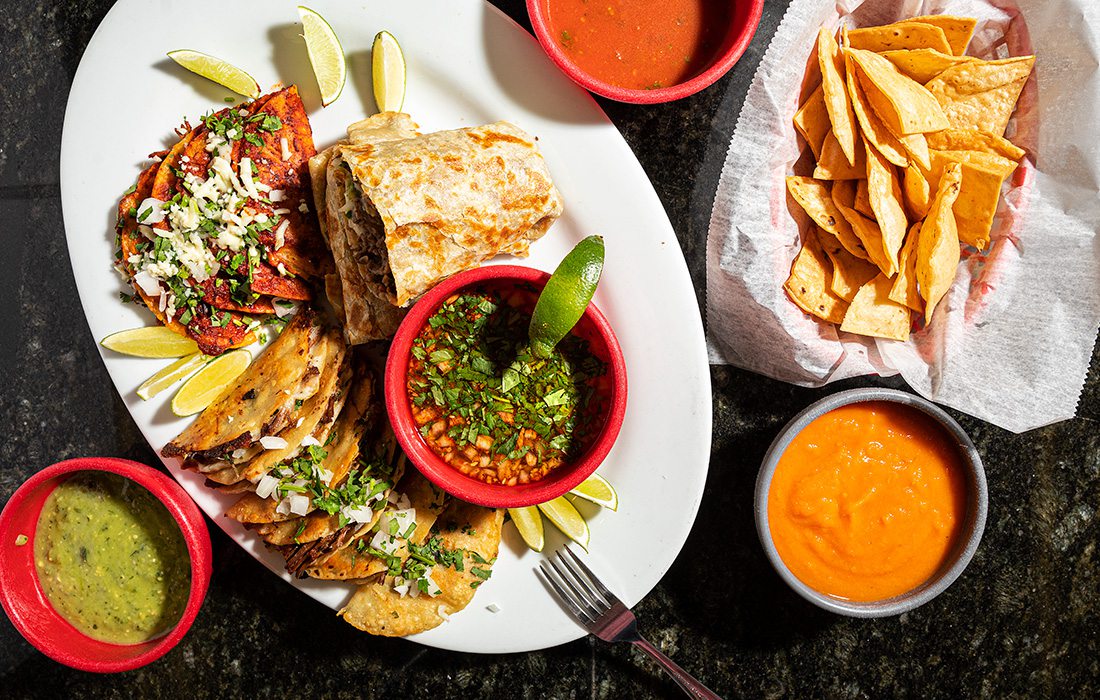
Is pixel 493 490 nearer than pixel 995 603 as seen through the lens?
Yes

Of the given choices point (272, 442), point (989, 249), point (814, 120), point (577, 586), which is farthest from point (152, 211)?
point (989, 249)

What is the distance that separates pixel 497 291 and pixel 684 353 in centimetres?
52

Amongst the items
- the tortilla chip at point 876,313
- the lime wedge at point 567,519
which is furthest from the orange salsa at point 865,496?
the lime wedge at point 567,519

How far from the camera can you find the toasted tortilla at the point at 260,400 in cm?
206

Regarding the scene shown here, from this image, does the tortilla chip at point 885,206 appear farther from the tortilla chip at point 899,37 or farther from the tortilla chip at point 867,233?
the tortilla chip at point 899,37

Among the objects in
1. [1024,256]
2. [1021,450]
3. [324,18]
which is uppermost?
[324,18]

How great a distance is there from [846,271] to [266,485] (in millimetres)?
1637

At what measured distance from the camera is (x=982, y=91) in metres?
2.14

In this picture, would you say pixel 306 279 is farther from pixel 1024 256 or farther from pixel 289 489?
pixel 1024 256

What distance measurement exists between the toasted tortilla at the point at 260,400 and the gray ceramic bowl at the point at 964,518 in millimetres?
1206

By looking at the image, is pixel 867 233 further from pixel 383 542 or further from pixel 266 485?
pixel 266 485

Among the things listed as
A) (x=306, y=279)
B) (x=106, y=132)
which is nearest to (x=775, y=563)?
(x=306, y=279)

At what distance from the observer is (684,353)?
2199mm

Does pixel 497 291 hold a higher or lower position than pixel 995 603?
higher
